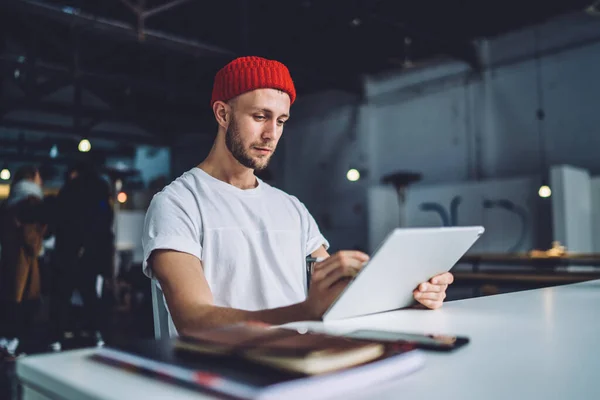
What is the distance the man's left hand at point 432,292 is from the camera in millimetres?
1199

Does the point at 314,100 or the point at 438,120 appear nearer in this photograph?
the point at 438,120

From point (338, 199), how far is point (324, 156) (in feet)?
3.01

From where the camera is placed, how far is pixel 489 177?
7.34m

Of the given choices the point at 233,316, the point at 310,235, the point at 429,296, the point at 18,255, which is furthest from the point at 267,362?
the point at 18,255

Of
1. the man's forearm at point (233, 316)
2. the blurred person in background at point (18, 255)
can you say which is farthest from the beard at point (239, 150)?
the blurred person in background at point (18, 255)

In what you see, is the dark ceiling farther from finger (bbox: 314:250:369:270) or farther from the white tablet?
finger (bbox: 314:250:369:270)

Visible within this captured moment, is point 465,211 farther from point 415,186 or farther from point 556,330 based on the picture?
point 556,330

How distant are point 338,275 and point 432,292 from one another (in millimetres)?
397

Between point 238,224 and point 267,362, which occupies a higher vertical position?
point 238,224

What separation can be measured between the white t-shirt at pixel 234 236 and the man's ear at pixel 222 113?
0.17m

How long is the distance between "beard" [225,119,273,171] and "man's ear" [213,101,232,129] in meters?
0.02

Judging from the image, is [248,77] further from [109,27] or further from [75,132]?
[75,132]

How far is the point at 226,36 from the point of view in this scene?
805 centimetres

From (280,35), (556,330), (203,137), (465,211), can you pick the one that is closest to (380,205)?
(465,211)
